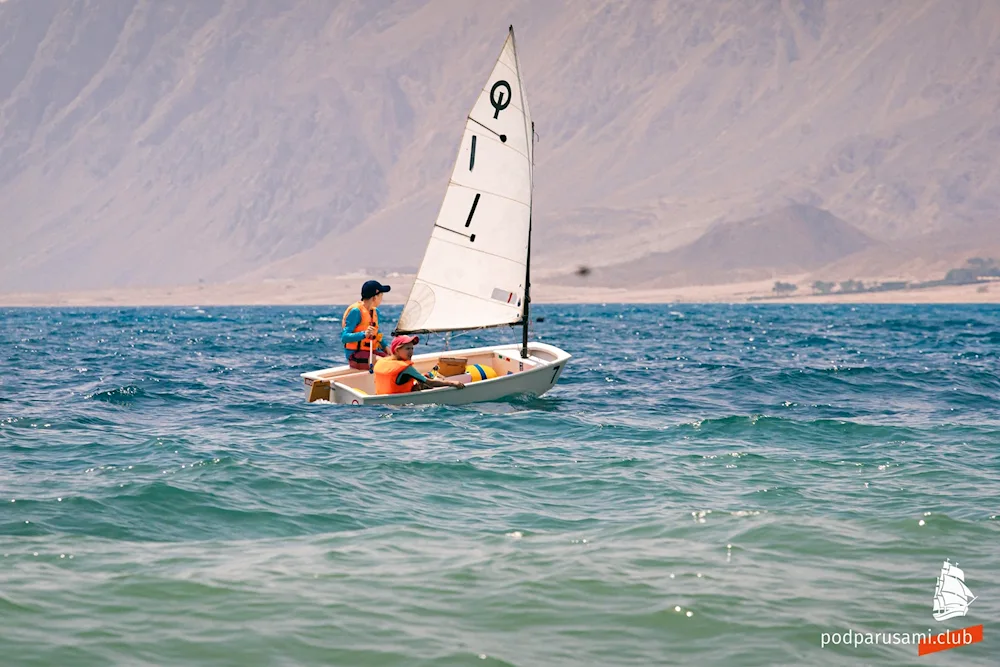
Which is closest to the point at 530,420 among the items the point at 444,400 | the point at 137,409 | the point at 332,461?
the point at 444,400

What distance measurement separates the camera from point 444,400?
22094mm

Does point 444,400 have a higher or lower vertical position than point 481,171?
lower

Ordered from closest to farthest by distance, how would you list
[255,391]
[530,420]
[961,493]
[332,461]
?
[961,493]
[332,461]
[530,420]
[255,391]

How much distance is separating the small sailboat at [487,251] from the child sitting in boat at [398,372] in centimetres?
172

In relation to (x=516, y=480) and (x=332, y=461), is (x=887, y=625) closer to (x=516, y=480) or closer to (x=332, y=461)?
(x=516, y=480)

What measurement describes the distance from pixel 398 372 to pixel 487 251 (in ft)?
14.9

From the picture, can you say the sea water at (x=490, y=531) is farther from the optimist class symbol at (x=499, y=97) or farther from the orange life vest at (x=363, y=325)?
the optimist class symbol at (x=499, y=97)

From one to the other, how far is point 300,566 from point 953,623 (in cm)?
566

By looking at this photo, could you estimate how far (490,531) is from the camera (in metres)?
12.0

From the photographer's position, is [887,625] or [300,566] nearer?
[887,625]

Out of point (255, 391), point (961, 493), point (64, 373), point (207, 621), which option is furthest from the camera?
point (64, 373)
